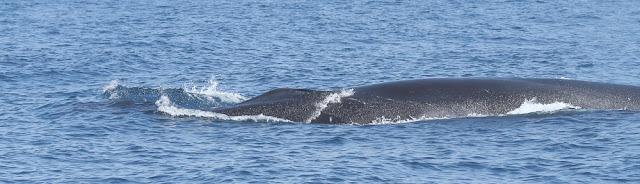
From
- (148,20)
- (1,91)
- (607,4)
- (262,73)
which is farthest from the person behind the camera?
(607,4)

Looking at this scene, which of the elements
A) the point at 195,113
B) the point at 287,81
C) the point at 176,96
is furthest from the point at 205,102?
the point at 287,81

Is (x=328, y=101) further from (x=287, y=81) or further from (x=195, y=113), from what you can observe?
(x=287, y=81)

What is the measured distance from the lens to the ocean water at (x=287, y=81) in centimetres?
2841

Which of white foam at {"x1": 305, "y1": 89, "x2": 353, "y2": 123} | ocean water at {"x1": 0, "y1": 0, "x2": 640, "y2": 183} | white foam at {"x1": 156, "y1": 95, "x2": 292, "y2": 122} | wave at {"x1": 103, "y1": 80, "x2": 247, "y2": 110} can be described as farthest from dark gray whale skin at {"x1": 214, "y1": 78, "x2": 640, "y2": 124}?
wave at {"x1": 103, "y1": 80, "x2": 247, "y2": 110}

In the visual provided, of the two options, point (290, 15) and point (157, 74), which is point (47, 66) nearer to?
point (157, 74)

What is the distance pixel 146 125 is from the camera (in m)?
33.6

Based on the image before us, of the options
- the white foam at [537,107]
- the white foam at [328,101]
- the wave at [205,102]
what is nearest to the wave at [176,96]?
the wave at [205,102]

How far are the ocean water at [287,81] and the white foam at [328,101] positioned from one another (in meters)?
0.89

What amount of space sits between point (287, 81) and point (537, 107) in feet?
43.7

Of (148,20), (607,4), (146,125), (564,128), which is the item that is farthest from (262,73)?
(607,4)

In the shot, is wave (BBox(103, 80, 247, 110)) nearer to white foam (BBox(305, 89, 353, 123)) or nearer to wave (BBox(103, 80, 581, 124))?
wave (BBox(103, 80, 581, 124))

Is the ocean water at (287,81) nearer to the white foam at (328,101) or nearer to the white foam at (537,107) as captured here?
the white foam at (537,107)

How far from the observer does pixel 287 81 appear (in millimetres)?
45312

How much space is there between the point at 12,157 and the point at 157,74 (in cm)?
1802
